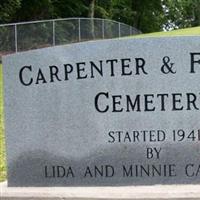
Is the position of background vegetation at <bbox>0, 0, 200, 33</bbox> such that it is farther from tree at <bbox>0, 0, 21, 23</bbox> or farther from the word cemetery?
the word cemetery

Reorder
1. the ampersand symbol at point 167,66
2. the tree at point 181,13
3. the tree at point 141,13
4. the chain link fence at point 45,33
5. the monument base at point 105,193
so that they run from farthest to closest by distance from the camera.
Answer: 1. the tree at point 181,13
2. the tree at point 141,13
3. the chain link fence at point 45,33
4. the ampersand symbol at point 167,66
5. the monument base at point 105,193

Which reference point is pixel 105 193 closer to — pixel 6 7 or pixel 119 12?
pixel 6 7

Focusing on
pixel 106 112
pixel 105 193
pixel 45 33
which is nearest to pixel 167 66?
pixel 106 112

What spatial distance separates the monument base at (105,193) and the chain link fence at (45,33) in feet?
56.2

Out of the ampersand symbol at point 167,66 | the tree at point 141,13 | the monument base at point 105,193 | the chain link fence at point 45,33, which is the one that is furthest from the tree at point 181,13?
the monument base at point 105,193

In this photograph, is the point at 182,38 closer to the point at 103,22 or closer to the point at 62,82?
the point at 62,82

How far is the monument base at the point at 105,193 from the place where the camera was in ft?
19.5

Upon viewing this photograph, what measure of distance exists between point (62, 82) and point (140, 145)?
35.8 inches

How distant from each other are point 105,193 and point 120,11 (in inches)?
2010

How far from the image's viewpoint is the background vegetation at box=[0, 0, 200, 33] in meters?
35.9

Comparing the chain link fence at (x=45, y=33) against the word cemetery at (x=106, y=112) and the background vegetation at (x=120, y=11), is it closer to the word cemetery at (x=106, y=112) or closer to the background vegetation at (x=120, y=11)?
the background vegetation at (x=120, y=11)

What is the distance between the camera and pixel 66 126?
626cm

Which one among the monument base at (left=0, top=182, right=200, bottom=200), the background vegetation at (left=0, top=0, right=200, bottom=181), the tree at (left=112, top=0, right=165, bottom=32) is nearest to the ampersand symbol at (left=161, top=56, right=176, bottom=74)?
the monument base at (left=0, top=182, right=200, bottom=200)

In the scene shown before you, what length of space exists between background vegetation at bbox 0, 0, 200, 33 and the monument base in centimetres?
2438
